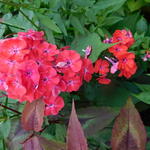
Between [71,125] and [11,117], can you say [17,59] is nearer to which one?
[11,117]

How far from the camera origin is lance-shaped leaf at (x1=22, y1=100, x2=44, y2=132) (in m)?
0.90

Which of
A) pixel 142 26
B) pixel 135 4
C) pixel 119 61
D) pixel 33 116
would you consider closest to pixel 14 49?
pixel 33 116

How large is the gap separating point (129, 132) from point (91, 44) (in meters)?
0.71

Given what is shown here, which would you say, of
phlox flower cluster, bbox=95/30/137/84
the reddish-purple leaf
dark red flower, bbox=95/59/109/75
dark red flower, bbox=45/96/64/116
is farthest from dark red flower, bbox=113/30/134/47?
the reddish-purple leaf

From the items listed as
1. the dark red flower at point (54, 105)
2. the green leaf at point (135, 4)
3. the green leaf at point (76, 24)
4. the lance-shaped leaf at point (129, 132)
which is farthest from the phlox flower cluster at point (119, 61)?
the lance-shaped leaf at point (129, 132)

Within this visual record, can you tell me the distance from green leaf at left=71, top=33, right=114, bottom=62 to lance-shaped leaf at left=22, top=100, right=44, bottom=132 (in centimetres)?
39

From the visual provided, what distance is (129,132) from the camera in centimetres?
65

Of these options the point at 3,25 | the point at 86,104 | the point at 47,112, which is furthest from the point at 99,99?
the point at 3,25

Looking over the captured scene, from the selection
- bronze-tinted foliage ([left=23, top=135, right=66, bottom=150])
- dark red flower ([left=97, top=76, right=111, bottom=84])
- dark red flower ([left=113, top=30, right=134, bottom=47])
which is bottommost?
bronze-tinted foliage ([left=23, top=135, right=66, bottom=150])

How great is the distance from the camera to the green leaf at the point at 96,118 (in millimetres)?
1055

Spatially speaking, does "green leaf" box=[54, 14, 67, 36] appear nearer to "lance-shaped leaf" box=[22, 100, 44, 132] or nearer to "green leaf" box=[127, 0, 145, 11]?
"lance-shaped leaf" box=[22, 100, 44, 132]

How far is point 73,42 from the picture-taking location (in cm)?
138

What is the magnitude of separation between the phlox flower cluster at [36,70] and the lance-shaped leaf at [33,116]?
0.06 meters

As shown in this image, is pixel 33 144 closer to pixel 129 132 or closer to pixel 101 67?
pixel 129 132
